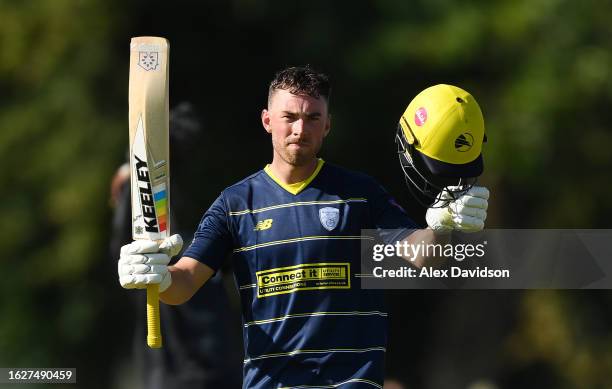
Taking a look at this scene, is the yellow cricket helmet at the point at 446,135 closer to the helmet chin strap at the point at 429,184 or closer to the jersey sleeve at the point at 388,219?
the helmet chin strap at the point at 429,184

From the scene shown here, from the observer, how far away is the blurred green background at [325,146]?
13.2 meters

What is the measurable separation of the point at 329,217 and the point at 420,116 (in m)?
0.55

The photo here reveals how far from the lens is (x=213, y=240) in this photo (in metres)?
5.96

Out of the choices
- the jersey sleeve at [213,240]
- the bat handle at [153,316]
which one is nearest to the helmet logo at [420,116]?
the jersey sleeve at [213,240]

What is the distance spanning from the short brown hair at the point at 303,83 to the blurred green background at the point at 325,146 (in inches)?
274

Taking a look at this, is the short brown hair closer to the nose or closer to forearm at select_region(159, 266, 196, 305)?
the nose

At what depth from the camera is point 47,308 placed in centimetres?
1468

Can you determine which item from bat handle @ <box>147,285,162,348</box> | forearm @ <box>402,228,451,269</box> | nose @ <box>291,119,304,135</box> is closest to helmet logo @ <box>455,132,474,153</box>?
forearm @ <box>402,228,451,269</box>

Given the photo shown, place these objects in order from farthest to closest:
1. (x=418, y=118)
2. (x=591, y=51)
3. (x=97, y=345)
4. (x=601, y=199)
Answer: (x=97, y=345)
(x=601, y=199)
(x=591, y=51)
(x=418, y=118)

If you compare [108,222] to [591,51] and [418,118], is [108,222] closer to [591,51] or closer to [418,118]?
[591,51]

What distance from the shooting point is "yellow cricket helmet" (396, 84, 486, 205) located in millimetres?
5676

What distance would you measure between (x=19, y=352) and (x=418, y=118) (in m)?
9.30

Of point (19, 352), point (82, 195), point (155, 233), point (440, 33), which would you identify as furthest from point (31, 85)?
point (155, 233)

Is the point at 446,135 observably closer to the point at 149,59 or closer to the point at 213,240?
the point at 213,240
